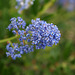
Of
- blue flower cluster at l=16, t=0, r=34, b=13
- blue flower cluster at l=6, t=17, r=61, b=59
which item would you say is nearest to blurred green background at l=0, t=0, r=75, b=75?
blue flower cluster at l=16, t=0, r=34, b=13

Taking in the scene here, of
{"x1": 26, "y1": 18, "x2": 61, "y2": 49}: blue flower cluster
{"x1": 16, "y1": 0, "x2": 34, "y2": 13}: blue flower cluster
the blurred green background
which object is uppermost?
{"x1": 16, "y1": 0, "x2": 34, "y2": 13}: blue flower cluster

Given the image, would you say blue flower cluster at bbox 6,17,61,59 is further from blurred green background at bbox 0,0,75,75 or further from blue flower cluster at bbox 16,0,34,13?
blurred green background at bbox 0,0,75,75

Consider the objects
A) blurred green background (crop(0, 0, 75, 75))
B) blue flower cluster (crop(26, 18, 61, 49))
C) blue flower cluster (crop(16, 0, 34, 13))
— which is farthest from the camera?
blurred green background (crop(0, 0, 75, 75))

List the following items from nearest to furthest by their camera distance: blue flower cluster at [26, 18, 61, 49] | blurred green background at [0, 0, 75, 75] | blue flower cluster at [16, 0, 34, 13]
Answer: blue flower cluster at [26, 18, 61, 49], blue flower cluster at [16, 0, 34, 13], blurred green background at [0, 0, 75, 75]

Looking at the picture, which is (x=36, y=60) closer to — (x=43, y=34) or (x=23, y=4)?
(x=23, y=4)

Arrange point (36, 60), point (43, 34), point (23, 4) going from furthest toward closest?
1. point (36, 60)
2. point (23, 4)
3. point (43, 34)

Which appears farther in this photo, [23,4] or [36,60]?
[36,60]

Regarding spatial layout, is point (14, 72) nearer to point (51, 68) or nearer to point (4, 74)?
point (4, 74)

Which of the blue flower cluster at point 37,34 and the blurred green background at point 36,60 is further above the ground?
the blurred green background at point 36,60

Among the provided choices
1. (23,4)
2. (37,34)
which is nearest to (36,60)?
(23,4)

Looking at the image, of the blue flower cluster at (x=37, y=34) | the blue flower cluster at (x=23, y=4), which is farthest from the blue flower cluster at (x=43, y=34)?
the blue flower cluster at (x=23, y=4)

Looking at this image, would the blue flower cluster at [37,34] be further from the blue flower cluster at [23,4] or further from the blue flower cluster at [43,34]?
the blue flower cluster at [23,4]

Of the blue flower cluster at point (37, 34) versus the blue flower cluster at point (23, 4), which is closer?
the blue flower cluster at point (37, 34)
